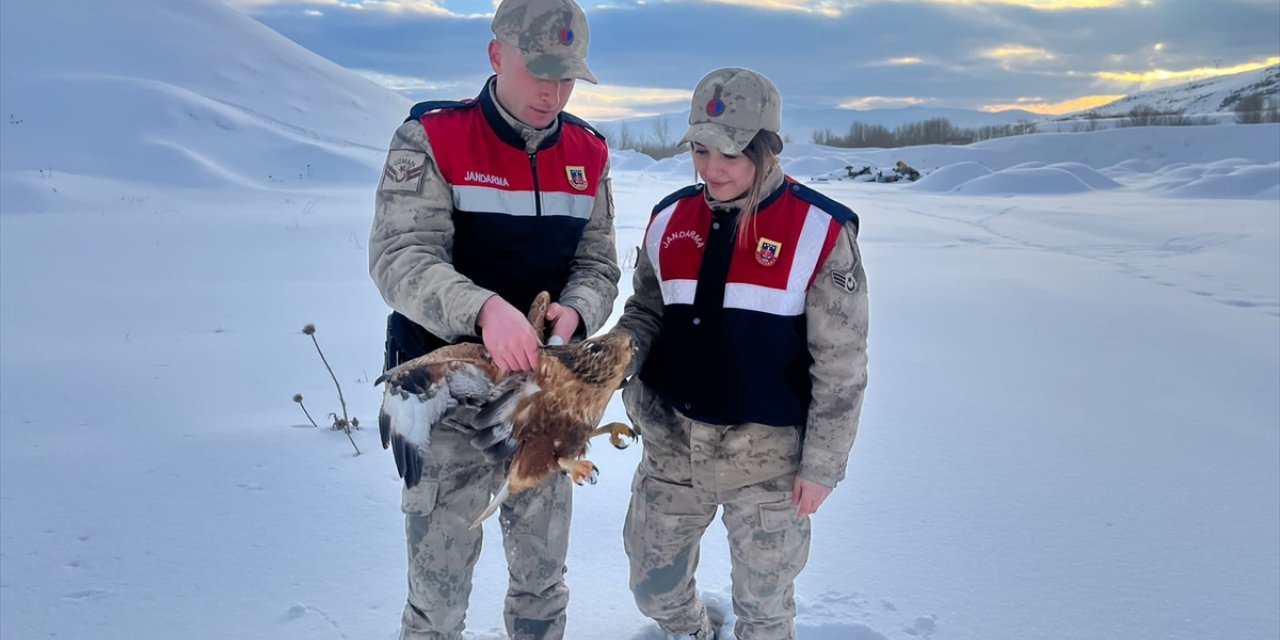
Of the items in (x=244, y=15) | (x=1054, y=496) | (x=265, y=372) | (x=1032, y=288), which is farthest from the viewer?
(x=244, y=15)

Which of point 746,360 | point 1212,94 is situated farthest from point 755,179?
point 1212,94

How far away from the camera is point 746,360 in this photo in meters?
2.13

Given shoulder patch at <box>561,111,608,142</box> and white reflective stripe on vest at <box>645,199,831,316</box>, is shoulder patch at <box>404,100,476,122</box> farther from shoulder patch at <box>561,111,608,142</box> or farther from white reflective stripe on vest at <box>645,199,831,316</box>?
white reflective stripe on vest at <box>645,199,831,316</box>

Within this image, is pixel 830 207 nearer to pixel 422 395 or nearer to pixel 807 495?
pixel 807 495

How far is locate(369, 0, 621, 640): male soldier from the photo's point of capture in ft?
6.48

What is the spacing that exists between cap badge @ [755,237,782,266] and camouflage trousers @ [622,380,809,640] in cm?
45

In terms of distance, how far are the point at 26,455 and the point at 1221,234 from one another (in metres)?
11.5

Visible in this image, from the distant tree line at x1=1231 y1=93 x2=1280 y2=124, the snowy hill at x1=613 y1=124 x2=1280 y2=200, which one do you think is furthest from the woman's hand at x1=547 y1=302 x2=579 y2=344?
the distant tree line at x1=1231 y1=93 x2=1280 y2=124

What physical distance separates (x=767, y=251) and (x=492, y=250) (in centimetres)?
71

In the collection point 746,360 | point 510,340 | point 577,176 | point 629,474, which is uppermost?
point 577,176

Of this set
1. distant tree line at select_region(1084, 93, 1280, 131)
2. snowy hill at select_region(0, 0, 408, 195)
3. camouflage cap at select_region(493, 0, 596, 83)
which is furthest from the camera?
distant tree line at select_region(1084, 93, 1280, 131)

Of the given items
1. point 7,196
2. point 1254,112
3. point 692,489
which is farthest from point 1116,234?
point 1254,112

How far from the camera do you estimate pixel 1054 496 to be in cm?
314

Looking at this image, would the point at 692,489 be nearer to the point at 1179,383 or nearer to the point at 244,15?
the point at 1179,383
